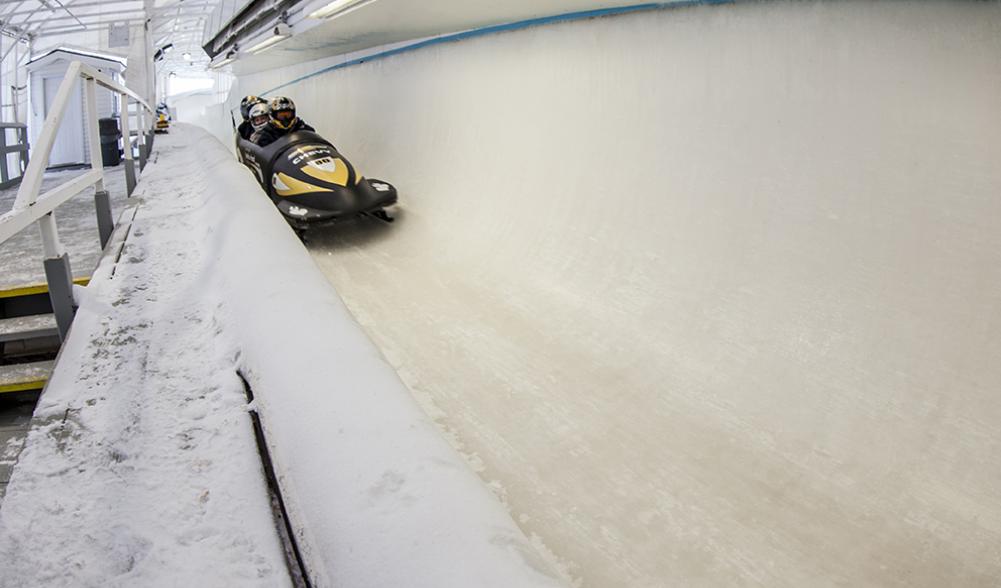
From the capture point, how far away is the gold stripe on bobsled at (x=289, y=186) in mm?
3713

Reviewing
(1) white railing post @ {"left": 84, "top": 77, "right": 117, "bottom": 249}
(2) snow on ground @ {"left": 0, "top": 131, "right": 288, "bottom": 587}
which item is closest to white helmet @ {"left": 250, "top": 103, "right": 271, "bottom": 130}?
(1) white railing post @ {"left": 84, "top": 77, "right": 117, "bottom": 249}

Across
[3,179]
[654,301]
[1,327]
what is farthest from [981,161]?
[3,179]

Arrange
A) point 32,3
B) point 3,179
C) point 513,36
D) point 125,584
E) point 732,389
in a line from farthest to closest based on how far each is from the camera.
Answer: point 32,3
point 3,179
point 513,36
point 732,389
point 125,584

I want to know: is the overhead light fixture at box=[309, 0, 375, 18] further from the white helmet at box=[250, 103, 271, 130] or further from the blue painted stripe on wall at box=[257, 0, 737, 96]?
the white helmet at box=[250, 103, 271, 130]

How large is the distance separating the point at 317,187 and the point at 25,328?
1.71m

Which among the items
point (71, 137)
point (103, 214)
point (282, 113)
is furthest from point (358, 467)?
point (71, 137)

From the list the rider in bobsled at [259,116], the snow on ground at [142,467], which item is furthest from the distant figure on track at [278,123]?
the snow on ground at [142,467]

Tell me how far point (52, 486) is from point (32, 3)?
67.1ft

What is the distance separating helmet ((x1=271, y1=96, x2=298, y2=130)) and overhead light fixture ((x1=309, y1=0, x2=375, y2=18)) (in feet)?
2.55

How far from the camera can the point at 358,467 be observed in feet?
2.82

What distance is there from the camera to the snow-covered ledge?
71 centimetres

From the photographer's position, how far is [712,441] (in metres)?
1.62

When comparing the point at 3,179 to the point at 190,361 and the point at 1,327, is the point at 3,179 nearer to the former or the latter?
the point at 1,327

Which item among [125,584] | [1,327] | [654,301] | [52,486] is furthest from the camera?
[1,327]
